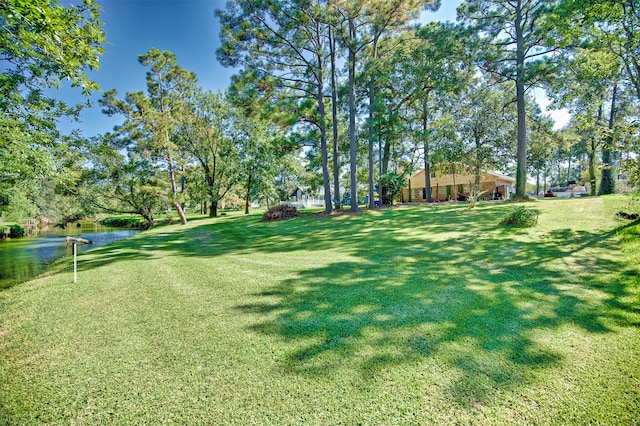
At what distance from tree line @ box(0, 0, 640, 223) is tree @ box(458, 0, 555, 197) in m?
0.08

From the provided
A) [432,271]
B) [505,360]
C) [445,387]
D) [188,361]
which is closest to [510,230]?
[432,271]

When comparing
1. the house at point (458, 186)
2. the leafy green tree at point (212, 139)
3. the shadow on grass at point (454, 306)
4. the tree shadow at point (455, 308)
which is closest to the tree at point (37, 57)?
the shadow on grass at point (454, 306)

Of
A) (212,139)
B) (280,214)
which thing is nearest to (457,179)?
(280,214)

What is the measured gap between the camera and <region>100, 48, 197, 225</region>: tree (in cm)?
1792

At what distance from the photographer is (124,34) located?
28.2 ft

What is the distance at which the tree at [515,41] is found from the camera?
13.4m

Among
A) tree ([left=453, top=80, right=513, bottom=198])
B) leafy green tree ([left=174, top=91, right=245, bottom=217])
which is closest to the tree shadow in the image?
tree ([left=453, top=80, right=513, bottom=198])

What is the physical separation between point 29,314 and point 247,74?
42.6 ft

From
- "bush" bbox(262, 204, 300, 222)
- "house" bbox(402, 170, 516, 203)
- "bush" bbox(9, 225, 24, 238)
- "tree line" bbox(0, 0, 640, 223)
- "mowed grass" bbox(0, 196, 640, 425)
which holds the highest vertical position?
"tree line" bbox(0, 0, 640, 223)

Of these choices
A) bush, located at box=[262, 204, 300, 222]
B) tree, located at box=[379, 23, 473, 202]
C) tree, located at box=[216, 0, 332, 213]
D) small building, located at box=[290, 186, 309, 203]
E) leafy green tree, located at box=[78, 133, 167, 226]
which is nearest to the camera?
tree, located at box=[216, 0, 332, 213]

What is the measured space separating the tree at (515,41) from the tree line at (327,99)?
8 centimetres

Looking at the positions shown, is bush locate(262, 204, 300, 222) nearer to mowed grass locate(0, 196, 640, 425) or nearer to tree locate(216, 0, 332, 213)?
tree locate(216, 0, 332, 213)

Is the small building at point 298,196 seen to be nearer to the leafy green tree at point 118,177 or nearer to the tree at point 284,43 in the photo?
the leafy green tree at point 118,177

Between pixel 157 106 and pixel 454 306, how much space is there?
23.1 m
